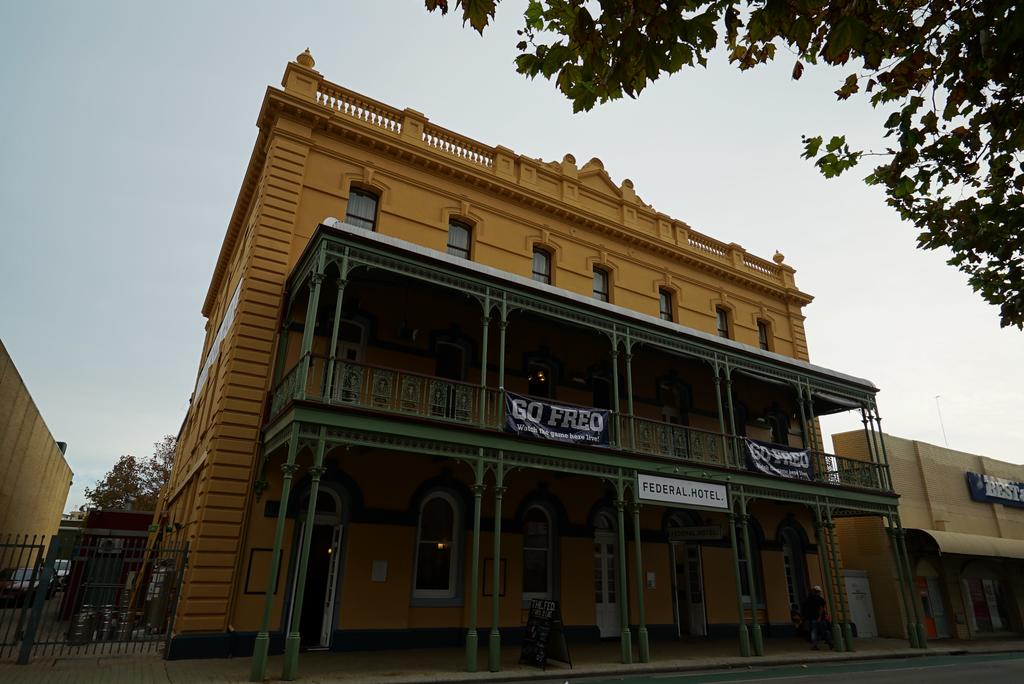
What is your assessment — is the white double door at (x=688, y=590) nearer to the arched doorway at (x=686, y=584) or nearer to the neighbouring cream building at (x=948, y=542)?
the arched doorway at (x=686, y=584)

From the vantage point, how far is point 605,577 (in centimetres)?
1586

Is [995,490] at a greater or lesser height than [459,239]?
lesser

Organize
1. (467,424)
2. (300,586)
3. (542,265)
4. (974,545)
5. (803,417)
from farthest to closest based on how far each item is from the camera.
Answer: (974,545)
(542,265)
(803,417)
(467,424)
(300,586)

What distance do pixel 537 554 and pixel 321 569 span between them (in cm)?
511

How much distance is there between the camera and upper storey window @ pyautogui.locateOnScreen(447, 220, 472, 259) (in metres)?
16.5

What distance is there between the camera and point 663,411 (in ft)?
59.5

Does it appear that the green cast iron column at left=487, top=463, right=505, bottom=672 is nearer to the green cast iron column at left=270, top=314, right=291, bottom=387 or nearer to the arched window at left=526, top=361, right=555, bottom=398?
the arched window at left=526, top=361, right=555, bottom=398

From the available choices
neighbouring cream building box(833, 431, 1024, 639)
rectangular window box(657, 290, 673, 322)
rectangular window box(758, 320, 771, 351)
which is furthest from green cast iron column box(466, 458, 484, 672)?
neighbouring cream building box(833, 431, 1024, 639)

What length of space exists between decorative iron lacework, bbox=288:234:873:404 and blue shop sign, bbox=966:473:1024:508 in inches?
473

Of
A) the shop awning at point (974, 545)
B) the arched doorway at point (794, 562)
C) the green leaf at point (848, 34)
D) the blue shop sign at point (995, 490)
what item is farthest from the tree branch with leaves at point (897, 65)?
the blue shop sign at point (995, 490)

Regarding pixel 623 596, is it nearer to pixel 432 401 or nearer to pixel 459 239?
pixel 432 401

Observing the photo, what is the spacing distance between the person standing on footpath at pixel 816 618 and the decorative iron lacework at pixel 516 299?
18.5 feet

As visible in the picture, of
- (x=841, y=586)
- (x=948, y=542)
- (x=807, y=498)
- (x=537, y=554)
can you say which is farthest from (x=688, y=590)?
(x=948, y=542)

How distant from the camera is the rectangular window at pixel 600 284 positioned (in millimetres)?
18875
